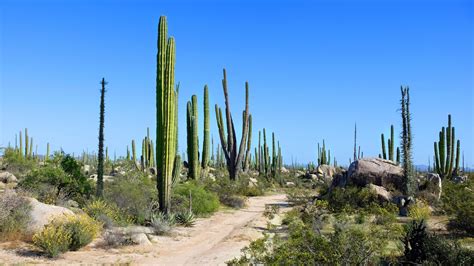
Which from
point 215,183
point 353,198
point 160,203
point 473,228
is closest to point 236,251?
point 160,203

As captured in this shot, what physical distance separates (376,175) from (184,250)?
11.3 meters

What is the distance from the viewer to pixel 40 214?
1141cm

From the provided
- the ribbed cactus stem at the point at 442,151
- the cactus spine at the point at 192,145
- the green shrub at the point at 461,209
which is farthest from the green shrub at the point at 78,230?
the ribbed cactus stem at the point at 442,151

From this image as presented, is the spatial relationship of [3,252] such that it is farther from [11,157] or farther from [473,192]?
[11,157]

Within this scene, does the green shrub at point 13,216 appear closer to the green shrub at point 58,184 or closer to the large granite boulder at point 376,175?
the green shrub at point 58,184

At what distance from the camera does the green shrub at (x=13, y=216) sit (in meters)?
10.8

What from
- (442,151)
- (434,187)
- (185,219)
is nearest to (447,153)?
(442,151)

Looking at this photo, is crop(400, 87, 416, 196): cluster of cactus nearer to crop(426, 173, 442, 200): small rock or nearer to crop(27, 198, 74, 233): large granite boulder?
crop(426, 173, 442, 200): small rock

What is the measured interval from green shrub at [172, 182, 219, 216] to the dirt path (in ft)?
4.45

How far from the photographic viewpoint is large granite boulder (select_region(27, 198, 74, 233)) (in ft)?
36.2

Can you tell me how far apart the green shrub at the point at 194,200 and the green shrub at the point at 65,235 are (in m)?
5.55

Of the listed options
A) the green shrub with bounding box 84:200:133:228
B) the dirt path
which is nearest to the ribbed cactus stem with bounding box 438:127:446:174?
the dirt path

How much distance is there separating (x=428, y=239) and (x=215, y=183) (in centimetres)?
1605

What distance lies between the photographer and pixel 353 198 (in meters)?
17.7
